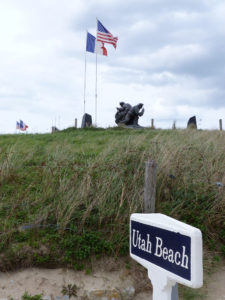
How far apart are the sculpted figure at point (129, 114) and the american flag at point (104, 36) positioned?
3854 mm

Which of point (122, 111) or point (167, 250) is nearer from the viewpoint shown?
point (167, 250)

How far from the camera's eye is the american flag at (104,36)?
795 inches

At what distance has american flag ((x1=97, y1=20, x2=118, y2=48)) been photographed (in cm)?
2020

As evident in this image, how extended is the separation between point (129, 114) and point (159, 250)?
17.4m

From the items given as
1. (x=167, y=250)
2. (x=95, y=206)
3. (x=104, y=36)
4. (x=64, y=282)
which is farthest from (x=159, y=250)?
(x=104, y=36)

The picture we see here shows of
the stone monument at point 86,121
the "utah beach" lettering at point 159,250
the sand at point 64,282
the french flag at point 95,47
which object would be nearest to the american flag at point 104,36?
the french flag at point 95,47

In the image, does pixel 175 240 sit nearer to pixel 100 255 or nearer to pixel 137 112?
pixel 100 255

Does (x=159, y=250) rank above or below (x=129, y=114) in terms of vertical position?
below

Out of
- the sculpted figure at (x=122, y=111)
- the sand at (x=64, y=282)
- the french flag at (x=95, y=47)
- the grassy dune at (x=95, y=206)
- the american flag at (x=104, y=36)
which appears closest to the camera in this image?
the sand at (x=64, y=282)

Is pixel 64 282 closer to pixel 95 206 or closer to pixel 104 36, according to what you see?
pixel 95 206

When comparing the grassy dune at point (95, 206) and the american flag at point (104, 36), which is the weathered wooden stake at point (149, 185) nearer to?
the grassy dune at point (95, 206)

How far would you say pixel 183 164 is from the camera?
5.80 m

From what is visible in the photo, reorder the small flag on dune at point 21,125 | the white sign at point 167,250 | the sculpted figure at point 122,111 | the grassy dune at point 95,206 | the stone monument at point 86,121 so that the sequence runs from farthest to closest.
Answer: the small flag on dune at point 21,125 → the sculpted figure at point 122,111 → the stone monument at point 86,121 → the grassy dune at point 95,206 → the white sign at point 167,250

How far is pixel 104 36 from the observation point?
2033 centimetres
